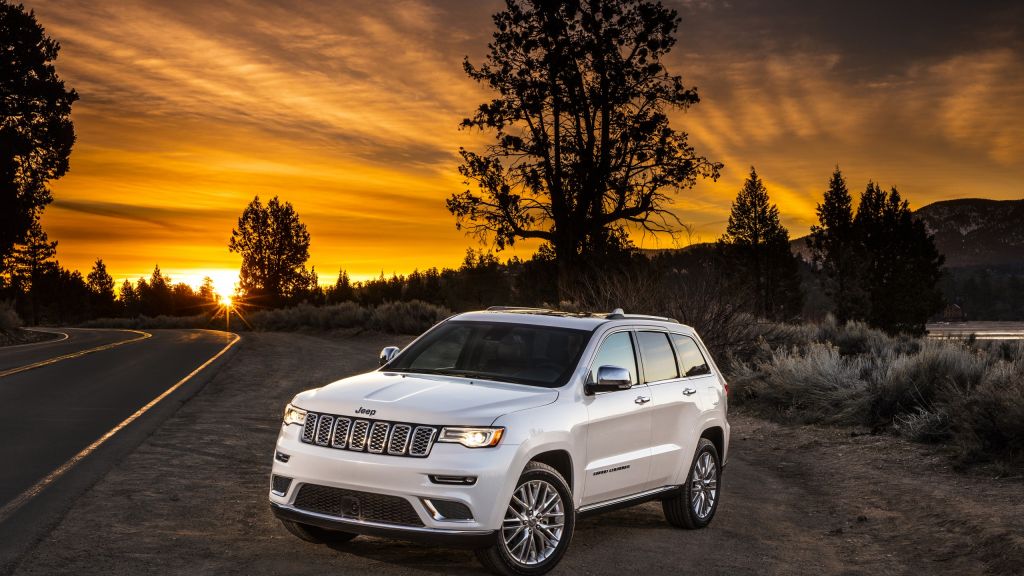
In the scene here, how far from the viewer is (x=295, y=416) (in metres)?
6.93

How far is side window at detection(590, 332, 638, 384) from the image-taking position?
777 centimetres

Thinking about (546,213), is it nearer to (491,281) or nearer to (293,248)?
(293,248)

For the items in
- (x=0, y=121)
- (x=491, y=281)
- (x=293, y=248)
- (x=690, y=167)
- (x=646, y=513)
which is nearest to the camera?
(x=646, y=513)

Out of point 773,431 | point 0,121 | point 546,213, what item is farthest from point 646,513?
point 0,121

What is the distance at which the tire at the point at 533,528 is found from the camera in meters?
6.48

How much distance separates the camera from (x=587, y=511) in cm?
736

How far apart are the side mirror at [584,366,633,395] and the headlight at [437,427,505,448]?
1.15 metres

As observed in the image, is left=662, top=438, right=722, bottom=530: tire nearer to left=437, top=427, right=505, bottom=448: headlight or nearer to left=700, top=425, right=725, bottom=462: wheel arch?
left=700, top=425, right=725, bottom=462: wheel arch

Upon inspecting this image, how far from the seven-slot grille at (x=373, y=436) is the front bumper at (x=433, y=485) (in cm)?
5

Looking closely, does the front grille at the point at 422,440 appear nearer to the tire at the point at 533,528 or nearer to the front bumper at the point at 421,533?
the front bumper at the point at 421,533

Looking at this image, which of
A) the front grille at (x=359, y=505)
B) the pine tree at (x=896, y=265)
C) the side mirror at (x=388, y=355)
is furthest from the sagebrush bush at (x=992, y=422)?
the pine tree at (x=896, y=265)

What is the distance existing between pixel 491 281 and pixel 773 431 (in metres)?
110

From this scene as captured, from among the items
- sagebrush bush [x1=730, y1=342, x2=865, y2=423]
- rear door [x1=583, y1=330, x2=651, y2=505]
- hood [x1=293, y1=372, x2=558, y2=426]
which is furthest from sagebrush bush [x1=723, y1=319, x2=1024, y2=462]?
hood [x1=293, y1=372, x2=558, y2=426]

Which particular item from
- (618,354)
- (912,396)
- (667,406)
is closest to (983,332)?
(912,396)
